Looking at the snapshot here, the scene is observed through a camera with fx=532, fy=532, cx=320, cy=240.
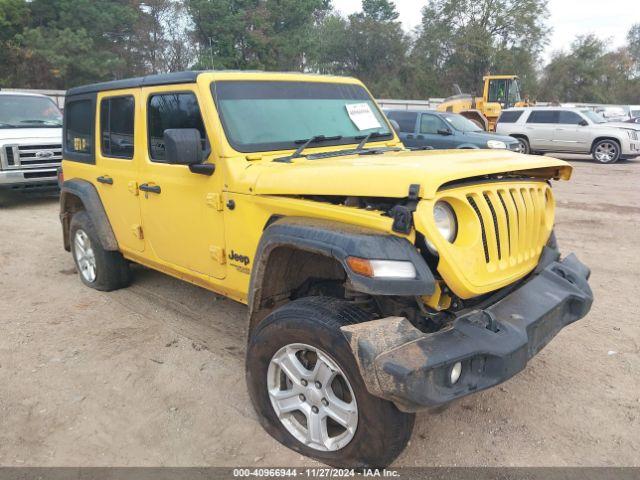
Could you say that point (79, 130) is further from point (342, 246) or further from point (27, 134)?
point (27, 134)

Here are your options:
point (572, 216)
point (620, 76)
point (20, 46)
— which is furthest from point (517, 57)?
point (572, 216)

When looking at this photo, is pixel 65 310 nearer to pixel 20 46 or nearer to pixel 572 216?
pixel 572 216

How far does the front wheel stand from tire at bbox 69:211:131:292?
51.5ft

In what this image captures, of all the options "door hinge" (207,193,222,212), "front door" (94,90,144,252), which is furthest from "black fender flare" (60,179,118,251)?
"door hinge" (207,193,222,212)

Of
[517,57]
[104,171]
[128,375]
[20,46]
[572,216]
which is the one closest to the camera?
[128,375]

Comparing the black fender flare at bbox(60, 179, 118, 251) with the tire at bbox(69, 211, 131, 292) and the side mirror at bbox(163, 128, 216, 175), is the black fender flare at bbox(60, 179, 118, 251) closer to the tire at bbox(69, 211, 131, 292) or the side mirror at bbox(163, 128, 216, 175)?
the tire at bbox(69, 211, 131, 292)

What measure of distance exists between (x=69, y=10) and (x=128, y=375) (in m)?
32.8

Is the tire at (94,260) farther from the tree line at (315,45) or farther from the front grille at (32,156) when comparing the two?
the tree line at (315,45)

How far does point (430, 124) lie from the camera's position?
12.7 m

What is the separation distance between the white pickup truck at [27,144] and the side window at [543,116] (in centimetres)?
1401

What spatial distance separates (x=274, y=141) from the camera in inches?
137

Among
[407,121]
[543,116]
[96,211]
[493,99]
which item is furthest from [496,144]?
[493,99]

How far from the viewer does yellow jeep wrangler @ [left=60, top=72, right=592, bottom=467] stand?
2322 millimetres

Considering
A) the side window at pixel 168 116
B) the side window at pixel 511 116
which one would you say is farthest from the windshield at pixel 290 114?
the side window at pixel 511 116
